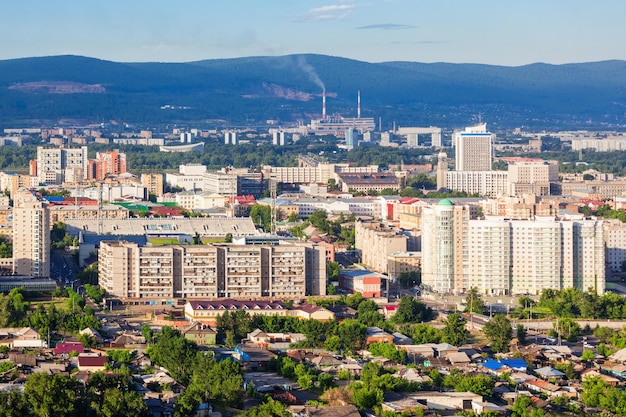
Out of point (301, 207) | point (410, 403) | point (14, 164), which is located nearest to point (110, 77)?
point (14, 164)

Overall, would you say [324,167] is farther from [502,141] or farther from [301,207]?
[502,141]

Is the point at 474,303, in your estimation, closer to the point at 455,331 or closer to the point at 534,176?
the point at 455,331

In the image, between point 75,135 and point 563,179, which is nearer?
point 563,179

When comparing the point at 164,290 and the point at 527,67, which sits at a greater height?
the point at 527,67

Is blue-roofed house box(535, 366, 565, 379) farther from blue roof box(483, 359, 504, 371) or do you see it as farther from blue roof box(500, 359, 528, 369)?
blue roof box(483, 359, 504, 371)

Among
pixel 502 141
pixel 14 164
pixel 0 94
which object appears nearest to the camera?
pixel 14 164

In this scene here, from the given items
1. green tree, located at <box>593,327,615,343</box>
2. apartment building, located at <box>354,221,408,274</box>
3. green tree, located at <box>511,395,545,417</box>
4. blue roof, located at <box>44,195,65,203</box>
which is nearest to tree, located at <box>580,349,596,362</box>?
green tree, located at <box>593,327,615,343</box>
